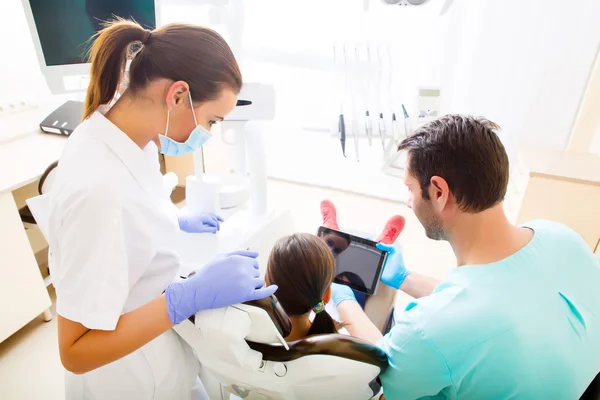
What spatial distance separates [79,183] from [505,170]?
2.90ft

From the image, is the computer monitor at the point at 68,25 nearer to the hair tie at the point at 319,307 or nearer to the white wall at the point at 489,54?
the white wall at the point at 489,54

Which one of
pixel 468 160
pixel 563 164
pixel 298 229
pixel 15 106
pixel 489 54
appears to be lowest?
pixel 298 229

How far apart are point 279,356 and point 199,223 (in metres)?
0.65

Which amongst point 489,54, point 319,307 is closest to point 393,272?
point 319,307

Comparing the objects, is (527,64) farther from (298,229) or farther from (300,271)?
(300,271)

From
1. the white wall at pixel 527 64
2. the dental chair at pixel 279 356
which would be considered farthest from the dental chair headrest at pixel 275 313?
the white wall at pixel 527 64

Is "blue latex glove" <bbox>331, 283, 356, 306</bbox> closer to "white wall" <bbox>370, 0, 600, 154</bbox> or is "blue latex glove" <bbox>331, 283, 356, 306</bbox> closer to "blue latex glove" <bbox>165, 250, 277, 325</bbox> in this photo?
"blue latex glove" <bbox>165, 250, 277, 325</bbox>

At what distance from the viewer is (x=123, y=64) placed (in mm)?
821

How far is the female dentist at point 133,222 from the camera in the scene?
0.71m

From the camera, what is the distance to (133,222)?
0.79 metres

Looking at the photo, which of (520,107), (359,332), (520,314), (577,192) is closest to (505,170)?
(520,314)

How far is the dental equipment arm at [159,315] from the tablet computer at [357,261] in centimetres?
55

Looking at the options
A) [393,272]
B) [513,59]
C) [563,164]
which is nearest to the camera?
[393,272]

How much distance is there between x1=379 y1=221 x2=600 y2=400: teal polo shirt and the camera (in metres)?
0.74
